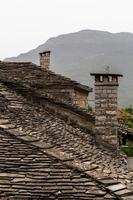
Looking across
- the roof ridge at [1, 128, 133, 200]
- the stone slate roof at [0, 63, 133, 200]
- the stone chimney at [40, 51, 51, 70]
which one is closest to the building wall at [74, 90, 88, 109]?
the stone chimney at [40, 51, 51, 70]

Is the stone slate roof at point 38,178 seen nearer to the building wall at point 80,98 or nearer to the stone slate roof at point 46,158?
the stone slate roof at point 46,158

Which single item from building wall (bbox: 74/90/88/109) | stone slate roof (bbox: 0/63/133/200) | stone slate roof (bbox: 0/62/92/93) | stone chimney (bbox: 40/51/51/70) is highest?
stone chimney (bbox: 40/51/51/70)

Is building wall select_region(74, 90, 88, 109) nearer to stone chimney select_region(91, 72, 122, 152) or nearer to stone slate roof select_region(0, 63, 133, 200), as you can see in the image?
stone chimney select_region(91, 72, 122, 152)

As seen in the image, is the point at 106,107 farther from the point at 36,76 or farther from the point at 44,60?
the point at 44,60

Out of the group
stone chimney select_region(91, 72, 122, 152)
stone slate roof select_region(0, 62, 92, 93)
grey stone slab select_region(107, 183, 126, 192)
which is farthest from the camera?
stone slate roof select_region(0, 62, 92, 93)

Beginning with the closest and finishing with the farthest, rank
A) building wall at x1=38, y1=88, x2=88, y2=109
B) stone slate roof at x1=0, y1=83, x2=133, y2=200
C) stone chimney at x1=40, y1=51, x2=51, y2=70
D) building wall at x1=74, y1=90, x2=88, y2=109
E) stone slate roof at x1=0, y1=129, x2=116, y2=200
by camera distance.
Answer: stone slate roof at x1=0, y1=129, x2=116, y2=200, stone slate roof at x1=0, y1=83, x2=133, y2=200, building wall at x1=38, y1=88, x2=88, y2=109, building wall at x1=74, y1=90, x2=88, y2=109, stone chimney at x1=40, y1=51, x2=51, y2=70

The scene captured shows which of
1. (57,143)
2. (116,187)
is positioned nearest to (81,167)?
(116,187)

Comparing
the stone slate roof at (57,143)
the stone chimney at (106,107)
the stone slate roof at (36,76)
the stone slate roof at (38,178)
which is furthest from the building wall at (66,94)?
the stone slate roof at (38,178)

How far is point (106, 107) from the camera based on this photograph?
50.1 feet

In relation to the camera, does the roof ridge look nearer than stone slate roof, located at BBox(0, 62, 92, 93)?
Yes

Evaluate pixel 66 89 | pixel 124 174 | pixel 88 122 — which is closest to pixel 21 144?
pixel 124 174

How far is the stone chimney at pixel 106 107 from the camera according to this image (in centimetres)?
1516

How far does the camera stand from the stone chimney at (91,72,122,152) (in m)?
15.2

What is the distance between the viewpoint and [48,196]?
9172mm
